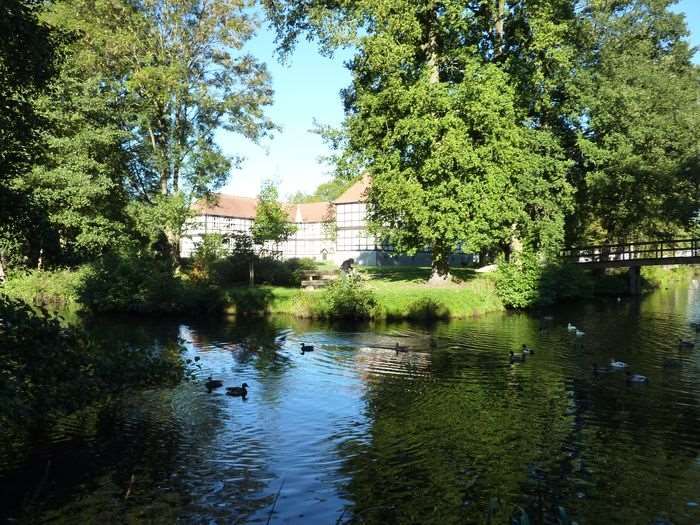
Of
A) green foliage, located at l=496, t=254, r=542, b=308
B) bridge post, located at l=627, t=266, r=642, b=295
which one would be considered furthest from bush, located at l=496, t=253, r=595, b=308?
bridge post, located at l=627, t=266, r=642, b=295

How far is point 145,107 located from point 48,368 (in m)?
32.8

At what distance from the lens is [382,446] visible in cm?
1137

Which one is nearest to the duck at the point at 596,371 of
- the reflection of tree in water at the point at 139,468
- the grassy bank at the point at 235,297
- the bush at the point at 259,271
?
the reflection of tree in water at the point at 139,468

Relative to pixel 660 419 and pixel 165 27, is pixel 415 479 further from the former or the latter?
pixel 165 27

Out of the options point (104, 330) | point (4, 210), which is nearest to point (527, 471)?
point (4, 210)

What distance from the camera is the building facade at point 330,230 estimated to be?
212ft

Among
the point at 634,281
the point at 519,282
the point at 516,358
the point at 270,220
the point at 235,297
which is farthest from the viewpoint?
the point at 634,281

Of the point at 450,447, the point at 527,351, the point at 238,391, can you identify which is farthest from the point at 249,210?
the point at 450,447

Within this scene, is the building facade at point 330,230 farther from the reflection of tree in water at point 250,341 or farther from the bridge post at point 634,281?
the reflection of tree in water at point 250,341

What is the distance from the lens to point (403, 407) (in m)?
14.1

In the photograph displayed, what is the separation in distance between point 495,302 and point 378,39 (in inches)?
620

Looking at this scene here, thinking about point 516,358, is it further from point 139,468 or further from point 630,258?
point 630,258

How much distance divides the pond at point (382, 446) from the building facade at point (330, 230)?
3830 centimetres

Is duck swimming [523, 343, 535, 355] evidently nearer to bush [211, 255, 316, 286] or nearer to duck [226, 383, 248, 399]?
duck [226, 383, 248, 399]
